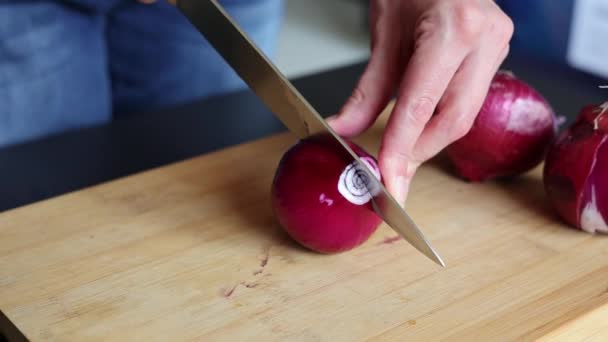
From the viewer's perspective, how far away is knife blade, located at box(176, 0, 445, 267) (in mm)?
903

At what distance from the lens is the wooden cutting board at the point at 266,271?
86 cm

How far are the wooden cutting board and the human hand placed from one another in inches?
4.6

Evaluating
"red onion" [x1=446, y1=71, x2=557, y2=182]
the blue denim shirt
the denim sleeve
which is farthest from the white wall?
"red onion" [x1=446, y1=71, x2=557, y2=182]

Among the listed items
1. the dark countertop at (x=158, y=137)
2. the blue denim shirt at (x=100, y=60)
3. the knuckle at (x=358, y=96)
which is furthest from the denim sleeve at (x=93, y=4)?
the knuckle at (x=358, y=96)

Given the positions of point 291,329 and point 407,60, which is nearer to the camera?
point 291,329

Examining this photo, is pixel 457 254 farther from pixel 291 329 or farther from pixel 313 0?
pixel 313 0

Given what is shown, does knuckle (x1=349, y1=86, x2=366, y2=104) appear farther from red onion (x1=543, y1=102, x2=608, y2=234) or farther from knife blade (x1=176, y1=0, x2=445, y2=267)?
red onion (x1=543, y1=102, x2=608, y2=234)

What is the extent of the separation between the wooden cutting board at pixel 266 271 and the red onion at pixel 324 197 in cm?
4

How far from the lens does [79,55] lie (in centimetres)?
144

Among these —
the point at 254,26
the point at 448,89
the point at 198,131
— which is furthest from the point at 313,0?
the point at 448,89

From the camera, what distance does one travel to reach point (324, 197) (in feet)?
3.05

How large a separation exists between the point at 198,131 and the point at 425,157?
460 millimetres

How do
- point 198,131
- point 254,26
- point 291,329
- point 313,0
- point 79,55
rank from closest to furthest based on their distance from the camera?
point 291,329 → point 198,131 → point 79,55 → point 254,26 → point 313,0

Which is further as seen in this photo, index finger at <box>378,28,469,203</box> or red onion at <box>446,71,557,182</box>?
red onion at <box>446,71,557,182</box>
